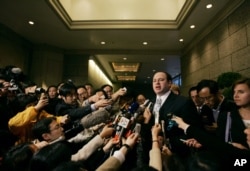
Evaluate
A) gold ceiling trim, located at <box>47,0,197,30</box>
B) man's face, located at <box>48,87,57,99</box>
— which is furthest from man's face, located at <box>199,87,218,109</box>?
gold ceiling trim, located at <box>47,0,197,30</box>

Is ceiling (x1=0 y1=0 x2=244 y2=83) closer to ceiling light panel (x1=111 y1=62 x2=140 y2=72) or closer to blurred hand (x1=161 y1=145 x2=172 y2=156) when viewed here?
ceiling light panel (x1=111 y1=62 x2=140 y2=72)

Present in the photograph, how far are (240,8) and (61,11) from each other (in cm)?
399

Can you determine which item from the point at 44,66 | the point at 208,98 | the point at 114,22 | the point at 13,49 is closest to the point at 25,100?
the point at 208,98

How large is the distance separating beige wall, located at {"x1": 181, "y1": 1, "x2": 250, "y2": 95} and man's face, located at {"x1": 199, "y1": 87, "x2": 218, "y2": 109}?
1755 mm

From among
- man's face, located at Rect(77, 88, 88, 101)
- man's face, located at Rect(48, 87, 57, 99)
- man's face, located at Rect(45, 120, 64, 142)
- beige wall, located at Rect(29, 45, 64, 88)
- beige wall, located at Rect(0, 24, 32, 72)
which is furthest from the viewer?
beige wall, located at Rect(29, 45, 64, 88)

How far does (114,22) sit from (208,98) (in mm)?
3784

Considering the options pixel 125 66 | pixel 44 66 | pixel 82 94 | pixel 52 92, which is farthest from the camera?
pixel 125 66

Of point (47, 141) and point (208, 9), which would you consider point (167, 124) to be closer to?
point (47, 141)

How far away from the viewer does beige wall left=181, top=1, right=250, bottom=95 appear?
3.91 meters

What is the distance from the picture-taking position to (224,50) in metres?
4.71

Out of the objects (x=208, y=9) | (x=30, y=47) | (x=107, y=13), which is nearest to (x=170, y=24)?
(x=208, y=9)

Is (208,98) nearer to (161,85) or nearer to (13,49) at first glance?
(161,85)

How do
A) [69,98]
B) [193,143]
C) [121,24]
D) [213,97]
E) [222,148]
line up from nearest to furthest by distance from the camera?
[222,148], [193,143], [213,97], [69,98], [121,24]

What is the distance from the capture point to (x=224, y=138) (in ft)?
5.43
